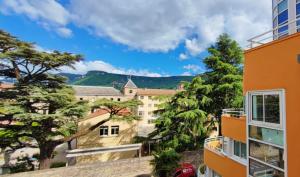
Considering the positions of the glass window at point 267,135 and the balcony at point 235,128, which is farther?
the balcony at point 235,128

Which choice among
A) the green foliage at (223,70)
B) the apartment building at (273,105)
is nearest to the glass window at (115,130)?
the green foliage at (223,70)

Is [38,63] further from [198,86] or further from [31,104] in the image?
[198,86]

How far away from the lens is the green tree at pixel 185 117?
22672mm

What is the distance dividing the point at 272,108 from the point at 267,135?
862mm

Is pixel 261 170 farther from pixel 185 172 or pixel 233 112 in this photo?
pixel 185 172

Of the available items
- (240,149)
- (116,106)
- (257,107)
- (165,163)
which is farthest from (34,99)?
(257,107)

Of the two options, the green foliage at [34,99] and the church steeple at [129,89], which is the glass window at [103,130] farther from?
the church steeple at [129,89]

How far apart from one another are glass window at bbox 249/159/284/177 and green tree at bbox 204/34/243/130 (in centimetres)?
1631

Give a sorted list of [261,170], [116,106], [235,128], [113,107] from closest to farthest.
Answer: [261,170] → [235,128] → [116,106] → [113,107]

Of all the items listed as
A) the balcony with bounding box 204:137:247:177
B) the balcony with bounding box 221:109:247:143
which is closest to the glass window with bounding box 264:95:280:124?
the balcony with bounding box 221:109:247:143

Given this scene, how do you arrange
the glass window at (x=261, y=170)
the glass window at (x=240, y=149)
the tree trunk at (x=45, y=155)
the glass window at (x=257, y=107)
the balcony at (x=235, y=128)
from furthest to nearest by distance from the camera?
the tree trunk at (x=45, y=155) → the glass window at (x=240, y=149) → the balcony at (x=235, y=128) → the glass window at (x=257, y=107) → the glass window at (x=261, y=170)

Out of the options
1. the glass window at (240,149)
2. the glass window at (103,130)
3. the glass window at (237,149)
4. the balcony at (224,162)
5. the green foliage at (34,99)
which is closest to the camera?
the balcony at (224,162)

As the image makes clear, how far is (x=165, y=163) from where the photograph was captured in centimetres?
1839

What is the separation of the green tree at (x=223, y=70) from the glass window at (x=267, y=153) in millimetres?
16291
